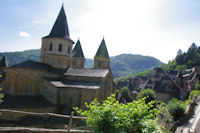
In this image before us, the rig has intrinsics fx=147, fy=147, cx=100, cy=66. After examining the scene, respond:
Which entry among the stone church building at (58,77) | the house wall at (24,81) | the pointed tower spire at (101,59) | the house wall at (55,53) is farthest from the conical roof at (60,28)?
the pointed tower spire at (101,59)

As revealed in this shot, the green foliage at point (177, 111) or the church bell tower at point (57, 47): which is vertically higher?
the church bell tower at point (57, 47)

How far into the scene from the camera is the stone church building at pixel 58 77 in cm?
2041

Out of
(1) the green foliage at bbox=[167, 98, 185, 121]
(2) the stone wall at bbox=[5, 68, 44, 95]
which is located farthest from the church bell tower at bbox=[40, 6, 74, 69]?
(1) the green foliage at bbox=[167, 98, 185, 121]

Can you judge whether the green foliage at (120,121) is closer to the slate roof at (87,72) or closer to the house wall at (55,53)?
the slate roof at (87,72)

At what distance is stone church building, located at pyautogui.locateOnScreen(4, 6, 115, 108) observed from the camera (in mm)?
20406

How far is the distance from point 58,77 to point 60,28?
9.09 meters

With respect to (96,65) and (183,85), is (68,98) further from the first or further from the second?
(183,85)

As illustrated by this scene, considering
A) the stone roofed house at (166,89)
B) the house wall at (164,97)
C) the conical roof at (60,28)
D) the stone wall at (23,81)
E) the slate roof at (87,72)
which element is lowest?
the house wall at (164,97)

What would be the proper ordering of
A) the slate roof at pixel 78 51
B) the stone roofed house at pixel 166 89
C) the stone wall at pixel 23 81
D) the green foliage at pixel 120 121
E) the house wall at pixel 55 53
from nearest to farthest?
1. the green foliage at pixel 120 121
2. the stone wall at pixel 23 81
3. the house wall at pixel 55 53
4. the slate roof at pixel 78 51
5. the stone roofed house at pixel 166 89

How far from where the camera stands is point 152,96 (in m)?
33.5

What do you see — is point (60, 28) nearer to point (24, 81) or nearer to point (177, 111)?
point (24, 81)

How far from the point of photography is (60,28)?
2706 cm

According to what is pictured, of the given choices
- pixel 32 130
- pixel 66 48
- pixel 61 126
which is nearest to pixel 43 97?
pixel 61 126

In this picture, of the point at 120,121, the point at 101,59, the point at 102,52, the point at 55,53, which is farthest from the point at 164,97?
the point at 120,121
